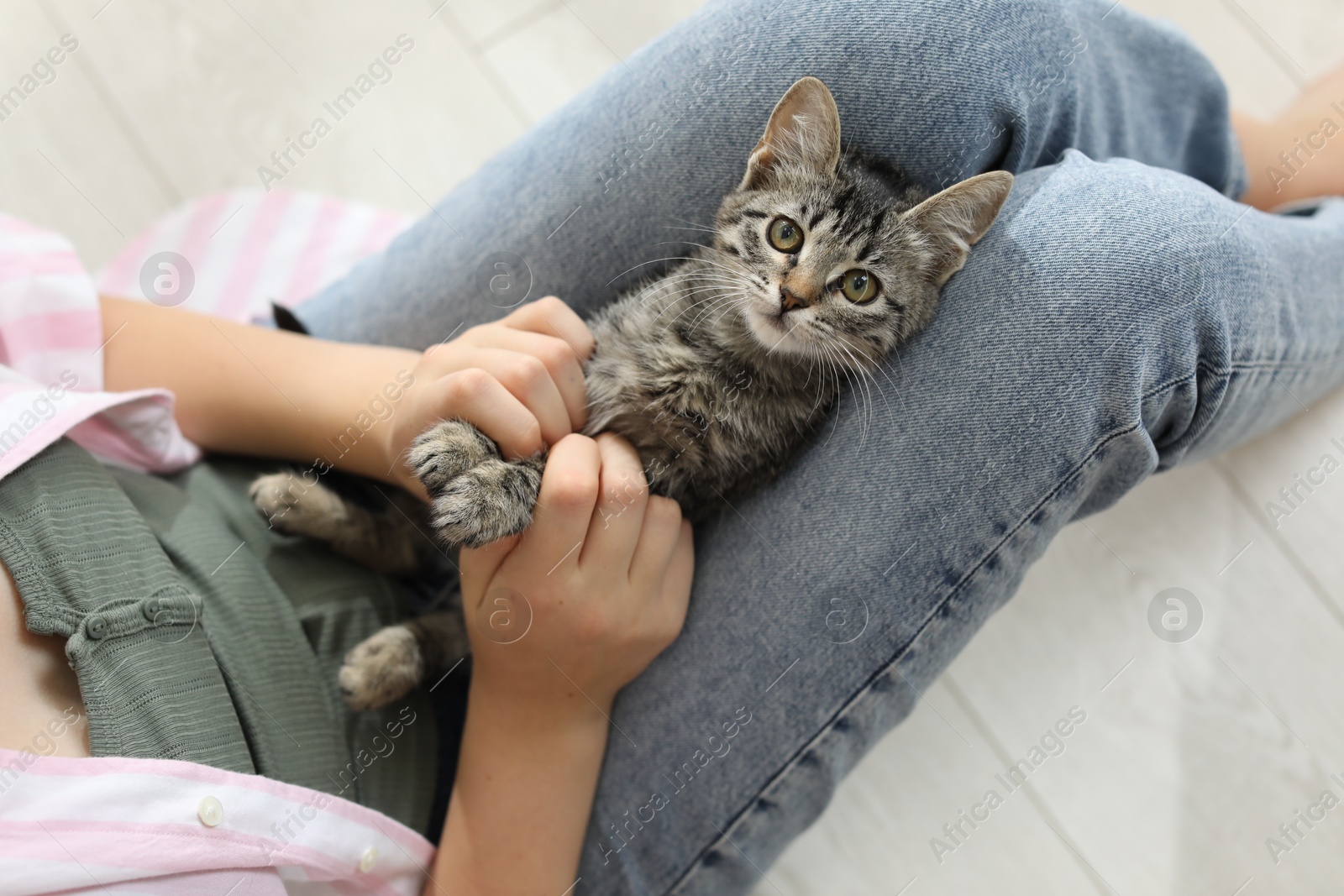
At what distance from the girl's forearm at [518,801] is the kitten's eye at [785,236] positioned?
2.14 ft

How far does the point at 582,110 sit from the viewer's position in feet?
3.66

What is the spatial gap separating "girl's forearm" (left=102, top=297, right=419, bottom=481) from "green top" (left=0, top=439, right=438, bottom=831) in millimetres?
104

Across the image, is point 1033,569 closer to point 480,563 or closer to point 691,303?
point 691,303

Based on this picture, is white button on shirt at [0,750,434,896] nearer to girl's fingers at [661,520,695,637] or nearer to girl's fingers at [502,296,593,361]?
girl's fingers at [661,520,695,637]

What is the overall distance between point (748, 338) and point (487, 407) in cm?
37

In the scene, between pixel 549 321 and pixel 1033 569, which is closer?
pixel 549 321

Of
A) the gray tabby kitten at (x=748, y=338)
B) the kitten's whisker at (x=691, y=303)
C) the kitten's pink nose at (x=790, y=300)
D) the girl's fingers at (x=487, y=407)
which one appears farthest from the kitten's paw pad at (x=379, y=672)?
the kitten's pink nose at (x=790, y=300)

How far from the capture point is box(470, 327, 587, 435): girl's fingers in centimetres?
96

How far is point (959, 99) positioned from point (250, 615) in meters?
1.08

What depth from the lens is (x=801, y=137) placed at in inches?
37.7

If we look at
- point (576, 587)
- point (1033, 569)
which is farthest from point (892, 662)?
point (1033, 569)

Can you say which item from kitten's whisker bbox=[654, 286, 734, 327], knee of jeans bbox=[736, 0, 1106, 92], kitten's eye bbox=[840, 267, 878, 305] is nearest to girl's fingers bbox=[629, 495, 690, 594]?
kitten's whisker bbox=[654, 286, 734, 327]

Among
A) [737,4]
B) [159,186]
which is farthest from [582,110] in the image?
[159,186]

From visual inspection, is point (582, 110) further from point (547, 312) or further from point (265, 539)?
point (265, 539)
